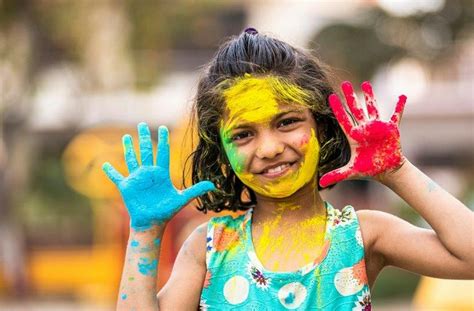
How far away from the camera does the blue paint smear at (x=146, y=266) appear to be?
9.31 ft

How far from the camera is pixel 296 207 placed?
295 centimetres

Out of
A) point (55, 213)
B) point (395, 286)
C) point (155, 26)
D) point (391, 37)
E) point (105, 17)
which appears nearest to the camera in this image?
point (395, 286)

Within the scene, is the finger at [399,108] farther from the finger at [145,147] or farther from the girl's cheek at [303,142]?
the finger at [145,147]

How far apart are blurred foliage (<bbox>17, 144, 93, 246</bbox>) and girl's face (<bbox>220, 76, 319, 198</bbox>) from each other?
17.7 metres

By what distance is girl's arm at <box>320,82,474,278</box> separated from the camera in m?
2.72

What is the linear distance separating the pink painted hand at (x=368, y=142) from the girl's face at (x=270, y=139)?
0.10 meters

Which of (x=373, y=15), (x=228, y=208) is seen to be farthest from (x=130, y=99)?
(x=228, y=208)

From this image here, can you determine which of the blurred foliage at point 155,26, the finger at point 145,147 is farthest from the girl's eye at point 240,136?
the blurred foliage at point 155,26

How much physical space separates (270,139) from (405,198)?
403 mm

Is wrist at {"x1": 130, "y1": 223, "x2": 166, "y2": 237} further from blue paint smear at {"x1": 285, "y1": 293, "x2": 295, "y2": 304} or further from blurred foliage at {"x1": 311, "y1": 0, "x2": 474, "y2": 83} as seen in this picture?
blurred foliage at {"x1": 311, "y1": 0, "x2": 474, "y2": 83}

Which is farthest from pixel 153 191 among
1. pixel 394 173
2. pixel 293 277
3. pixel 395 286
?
pixel 395 286

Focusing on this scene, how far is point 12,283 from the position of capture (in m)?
18.3

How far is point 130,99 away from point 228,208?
20.7 metres

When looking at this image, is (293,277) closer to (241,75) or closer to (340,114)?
(340,114)
